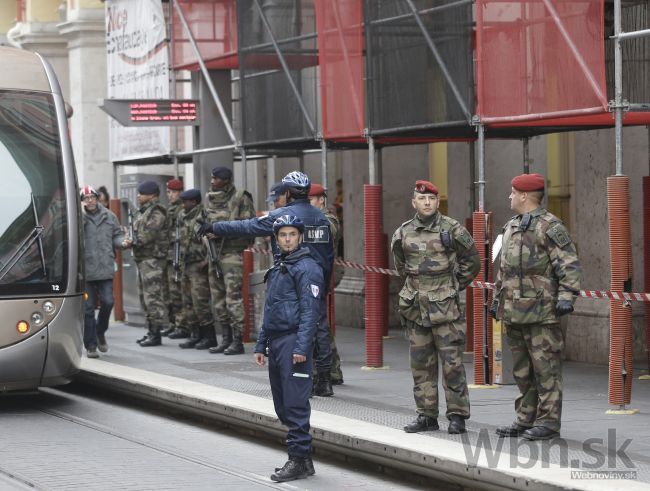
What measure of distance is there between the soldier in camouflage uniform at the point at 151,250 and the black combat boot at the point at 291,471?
832 cm

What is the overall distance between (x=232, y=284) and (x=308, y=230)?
433 cm

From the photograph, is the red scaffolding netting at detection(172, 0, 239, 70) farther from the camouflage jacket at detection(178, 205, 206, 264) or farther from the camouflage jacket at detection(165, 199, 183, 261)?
the camouflage jacket at detection(178, 205, 206, 264)

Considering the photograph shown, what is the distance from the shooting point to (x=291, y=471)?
936 cm

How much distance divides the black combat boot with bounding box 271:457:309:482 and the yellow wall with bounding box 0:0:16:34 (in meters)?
28.9

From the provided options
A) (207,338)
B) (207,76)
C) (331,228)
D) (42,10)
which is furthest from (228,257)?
(42,10)

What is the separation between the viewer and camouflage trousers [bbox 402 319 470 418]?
10297 mm

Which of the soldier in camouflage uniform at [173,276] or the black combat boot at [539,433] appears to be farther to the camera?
the soldier in camouflage uniform at [173,276]

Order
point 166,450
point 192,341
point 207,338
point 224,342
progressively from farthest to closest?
point 192,341 → point 207,338 → point 224,342 → point 166,450

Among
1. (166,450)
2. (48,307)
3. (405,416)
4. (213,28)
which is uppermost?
(213,28)

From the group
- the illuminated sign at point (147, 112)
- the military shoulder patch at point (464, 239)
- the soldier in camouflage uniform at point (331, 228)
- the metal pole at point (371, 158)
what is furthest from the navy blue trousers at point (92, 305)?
the military shoulder patch at point (464, 239)

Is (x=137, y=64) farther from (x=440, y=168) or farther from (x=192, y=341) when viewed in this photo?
(x=192, y=341)

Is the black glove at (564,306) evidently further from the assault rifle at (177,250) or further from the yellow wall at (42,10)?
the yellow wall at (42,10)

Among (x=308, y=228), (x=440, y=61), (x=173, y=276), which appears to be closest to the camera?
(x=308, y=228)

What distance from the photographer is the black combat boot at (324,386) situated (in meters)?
12.5
